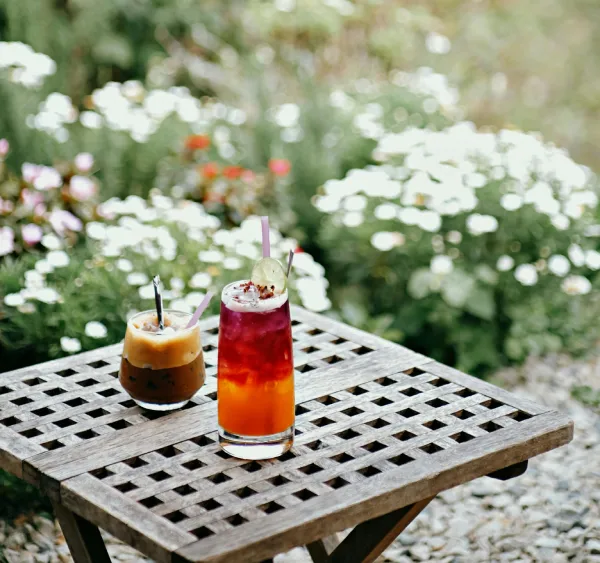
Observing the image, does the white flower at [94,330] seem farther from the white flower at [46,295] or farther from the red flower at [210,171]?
the red flower at [210,171]

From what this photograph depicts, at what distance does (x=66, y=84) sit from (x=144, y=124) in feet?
4.47

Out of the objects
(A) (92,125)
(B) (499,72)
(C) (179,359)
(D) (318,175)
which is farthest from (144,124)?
(B) (499,72)

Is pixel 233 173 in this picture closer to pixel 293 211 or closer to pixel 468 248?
pixel 293 211

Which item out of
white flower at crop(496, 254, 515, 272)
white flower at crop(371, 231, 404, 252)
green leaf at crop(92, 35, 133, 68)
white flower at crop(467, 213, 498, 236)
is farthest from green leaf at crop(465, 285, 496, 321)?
green leaf at crop(92, 35, 133, 68)

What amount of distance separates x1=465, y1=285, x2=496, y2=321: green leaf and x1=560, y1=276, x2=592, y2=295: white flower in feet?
1.18

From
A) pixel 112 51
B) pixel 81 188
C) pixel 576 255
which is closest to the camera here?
pixel 81 188

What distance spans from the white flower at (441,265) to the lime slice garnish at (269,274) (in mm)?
1822

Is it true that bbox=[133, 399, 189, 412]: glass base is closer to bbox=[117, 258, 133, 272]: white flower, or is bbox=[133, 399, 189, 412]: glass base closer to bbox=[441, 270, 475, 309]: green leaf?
bbox=[117, 258, 133, 272]: white flower

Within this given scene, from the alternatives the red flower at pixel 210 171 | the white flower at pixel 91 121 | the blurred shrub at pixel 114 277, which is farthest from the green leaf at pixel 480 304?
Result: the white flower at pixel 91 121

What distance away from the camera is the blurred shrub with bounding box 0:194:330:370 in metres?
2.77

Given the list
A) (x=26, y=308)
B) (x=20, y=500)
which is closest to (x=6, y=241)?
(x=26, y=308)

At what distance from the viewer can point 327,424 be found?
176 cm

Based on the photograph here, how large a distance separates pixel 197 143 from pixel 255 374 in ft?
8.42

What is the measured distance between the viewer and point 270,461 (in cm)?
162
